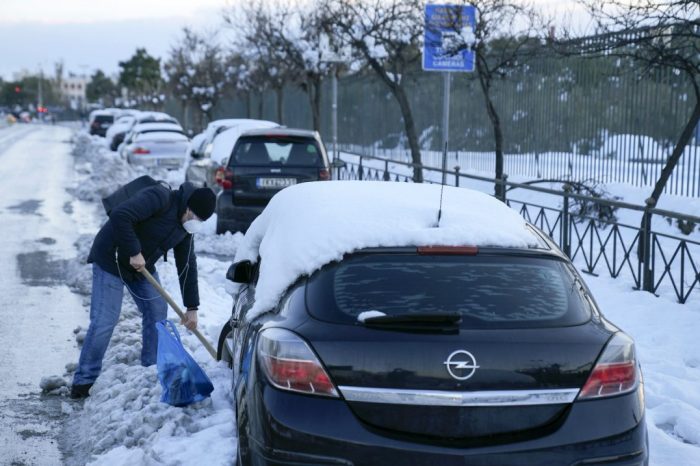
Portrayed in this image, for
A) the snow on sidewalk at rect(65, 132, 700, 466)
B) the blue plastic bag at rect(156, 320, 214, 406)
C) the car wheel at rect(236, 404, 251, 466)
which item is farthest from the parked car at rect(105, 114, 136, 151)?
the car wheel at rect(236, 404, 251, 466)

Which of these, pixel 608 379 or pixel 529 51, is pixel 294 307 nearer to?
pixel 608 379

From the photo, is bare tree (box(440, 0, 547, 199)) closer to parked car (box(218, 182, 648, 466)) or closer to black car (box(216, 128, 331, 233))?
black car (box(216, 128, 331, 233))

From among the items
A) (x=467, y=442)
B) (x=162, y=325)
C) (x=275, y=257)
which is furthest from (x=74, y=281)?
(x=467, y=442)

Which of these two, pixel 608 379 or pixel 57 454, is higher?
pixel 608 379

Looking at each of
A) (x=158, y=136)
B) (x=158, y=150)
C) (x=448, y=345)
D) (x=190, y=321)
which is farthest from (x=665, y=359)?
(x=158, y=136)

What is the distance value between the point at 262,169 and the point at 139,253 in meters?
8.12

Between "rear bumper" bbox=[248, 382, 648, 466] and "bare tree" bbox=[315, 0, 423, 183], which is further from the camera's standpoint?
"bare tree" bbox=[315, 0, 423, 183]

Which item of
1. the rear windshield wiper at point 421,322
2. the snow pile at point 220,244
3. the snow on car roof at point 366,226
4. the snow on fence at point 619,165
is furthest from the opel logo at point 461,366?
the snow on fence at point 619,165

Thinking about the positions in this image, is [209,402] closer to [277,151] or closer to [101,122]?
A: [277,151]

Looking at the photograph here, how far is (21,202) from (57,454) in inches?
634

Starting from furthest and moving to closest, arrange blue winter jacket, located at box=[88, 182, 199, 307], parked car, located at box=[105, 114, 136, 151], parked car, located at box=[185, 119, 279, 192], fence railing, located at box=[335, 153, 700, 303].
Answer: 1. parked car, located at box=[105, 114, 136, 151]
2. parked car, located at box=[185, 119, 279, 192]
3. fence railing, located at box=[335, 153, 700, 303]
4. blue winter jacket, located at box=[88, 182, 199, 307]

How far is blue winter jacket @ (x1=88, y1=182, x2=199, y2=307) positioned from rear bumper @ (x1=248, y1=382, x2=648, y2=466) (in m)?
2.78

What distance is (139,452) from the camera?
208 inches

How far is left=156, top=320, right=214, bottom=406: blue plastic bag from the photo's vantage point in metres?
5.84
